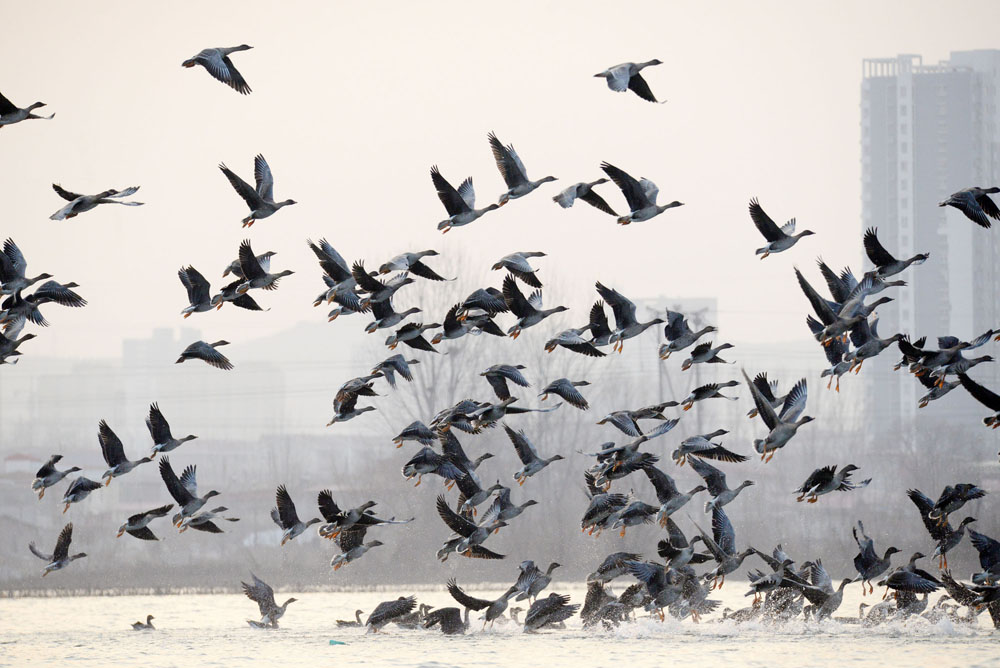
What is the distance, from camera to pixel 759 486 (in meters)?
81.3

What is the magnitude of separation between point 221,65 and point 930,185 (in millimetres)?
125290

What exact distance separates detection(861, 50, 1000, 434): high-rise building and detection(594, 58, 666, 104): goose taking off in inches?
4072

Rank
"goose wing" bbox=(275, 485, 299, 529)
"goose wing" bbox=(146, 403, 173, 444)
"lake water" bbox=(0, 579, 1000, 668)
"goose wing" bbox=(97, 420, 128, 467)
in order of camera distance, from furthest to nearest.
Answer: "lake water" bbox=(0, 579, 1000, 668)
"goose wing" bbox=(275, 485, 299, 529)
"goose wing" bbox=(97, 420, 128, 467)
"goose wing" bbox=(146, 403, 173, 444)

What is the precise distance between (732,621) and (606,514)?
10525 mm

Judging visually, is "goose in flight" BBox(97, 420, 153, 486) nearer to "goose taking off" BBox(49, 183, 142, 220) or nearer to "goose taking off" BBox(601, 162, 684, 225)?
"goose taking off" BBox(49, 183, 142, 220)

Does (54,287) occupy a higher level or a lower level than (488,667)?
higher

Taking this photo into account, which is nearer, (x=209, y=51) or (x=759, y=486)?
(x=209, y=51)

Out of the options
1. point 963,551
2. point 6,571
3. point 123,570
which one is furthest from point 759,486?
point 6,571

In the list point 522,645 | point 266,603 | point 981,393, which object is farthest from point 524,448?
point 266,603

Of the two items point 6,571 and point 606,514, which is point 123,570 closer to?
point 6,571

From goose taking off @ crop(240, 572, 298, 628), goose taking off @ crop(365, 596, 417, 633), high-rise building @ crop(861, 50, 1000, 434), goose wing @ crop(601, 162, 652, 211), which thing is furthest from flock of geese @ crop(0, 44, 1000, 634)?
high-rise building @ crop(861, 50, 1000, 434)

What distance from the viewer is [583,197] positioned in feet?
76.5

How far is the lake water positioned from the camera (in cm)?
2997

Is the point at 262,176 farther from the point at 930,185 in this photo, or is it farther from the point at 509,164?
the point at 930,185
